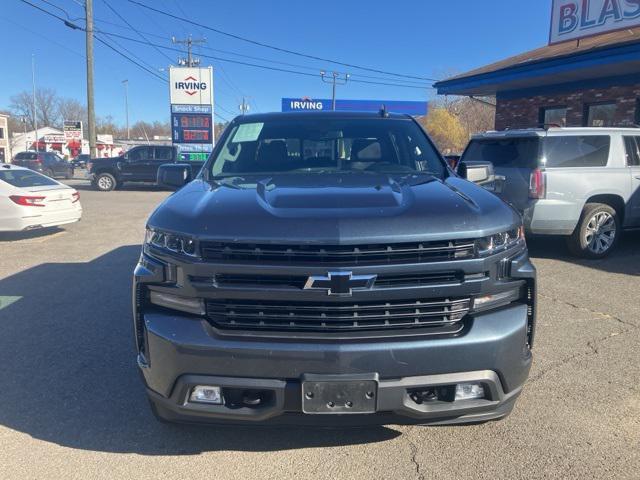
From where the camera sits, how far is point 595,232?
7441mm

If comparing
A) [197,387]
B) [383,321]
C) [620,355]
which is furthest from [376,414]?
[620,355]

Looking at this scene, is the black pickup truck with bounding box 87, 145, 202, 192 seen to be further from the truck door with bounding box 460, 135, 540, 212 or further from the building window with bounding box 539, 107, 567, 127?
the truck door with bounding box 460, 135, 540, 212

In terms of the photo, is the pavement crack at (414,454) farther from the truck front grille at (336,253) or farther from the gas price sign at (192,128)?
the gas price sign at (192,128)

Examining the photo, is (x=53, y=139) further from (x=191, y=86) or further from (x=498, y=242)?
(x=498, y=242)

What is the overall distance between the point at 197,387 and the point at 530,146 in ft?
20.5

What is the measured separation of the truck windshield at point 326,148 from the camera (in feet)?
12.1

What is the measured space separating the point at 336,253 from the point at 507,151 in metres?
6.01

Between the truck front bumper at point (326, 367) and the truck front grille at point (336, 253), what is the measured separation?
34 cm

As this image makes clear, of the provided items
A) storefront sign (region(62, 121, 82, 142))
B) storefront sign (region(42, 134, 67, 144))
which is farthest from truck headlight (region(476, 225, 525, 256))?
storefront sign (region(42, 134, 67, 144))

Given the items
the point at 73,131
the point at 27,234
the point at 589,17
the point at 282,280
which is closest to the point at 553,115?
the point at 589,17

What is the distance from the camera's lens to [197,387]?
7.73 feet

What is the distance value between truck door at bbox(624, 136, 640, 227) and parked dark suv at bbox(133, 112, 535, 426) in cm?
624

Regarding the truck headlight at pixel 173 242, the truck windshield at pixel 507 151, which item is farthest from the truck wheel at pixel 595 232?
the truck headlight at pixel 173 242

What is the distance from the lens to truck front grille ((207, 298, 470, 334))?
2.31 meters
